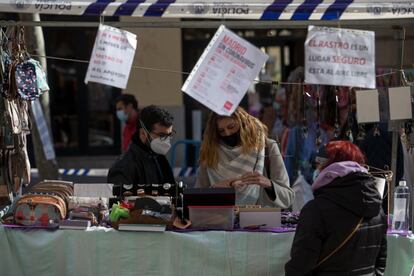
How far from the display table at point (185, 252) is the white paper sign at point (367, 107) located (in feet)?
2.75

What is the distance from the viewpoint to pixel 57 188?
4.79 metres

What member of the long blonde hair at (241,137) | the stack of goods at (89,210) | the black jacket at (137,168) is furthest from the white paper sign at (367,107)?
the stack of goods at (89,210)

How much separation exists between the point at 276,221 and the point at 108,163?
7.26m

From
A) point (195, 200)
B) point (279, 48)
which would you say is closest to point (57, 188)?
point (195, 200)

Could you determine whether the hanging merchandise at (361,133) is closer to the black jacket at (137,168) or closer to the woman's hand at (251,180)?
the woman's hand at (251,180)

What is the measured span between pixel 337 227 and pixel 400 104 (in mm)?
1374

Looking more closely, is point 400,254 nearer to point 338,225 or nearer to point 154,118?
point 338,225

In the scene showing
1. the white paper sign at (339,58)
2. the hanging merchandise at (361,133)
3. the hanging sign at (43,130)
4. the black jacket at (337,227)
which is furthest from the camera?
the hanging sign at (43,130)

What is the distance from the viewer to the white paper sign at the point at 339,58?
3906mm

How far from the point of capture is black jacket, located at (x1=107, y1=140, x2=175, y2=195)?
189 inches

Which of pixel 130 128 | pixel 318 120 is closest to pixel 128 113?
pixel 130 128

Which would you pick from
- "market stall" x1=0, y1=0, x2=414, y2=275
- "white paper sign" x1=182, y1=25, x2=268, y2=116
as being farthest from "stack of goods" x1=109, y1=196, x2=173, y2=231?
"white paper sign" x1=182, y1=25, x2=268, y2=116

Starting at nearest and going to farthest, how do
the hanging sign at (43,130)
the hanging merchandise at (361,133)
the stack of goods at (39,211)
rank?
the stack of goods at (39,211) < the hanging merchandise at (361,133) < the hanging sign at (43,130)

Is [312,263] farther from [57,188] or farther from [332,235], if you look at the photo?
[57,188]
